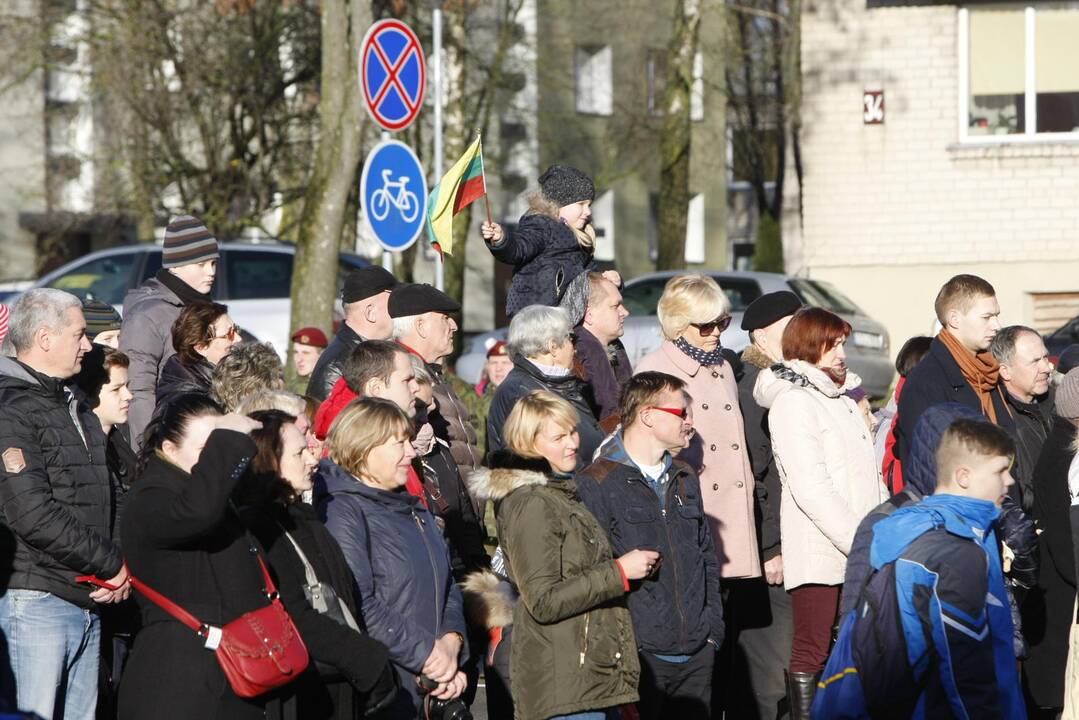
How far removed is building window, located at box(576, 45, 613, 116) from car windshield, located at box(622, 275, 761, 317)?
20564 mm

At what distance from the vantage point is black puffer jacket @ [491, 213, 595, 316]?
7.41 m

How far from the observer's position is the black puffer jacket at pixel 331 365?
6949 millimetres

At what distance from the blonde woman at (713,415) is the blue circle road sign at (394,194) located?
11.8 ft

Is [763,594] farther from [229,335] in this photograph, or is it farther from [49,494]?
[49,494]

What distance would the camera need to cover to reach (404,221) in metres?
10.8

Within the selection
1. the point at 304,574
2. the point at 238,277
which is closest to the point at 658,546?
the point at 304,574

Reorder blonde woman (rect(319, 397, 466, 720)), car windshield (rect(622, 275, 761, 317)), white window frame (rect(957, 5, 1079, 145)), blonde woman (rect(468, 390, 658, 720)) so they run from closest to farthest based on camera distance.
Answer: blonde woman (rect(319, 397, 466, 720)) → blonde woman (rect(468, 390, 658, 720)) → car windshield (rect(622, 275, 761, 317)) → white window frame (rect(957, 5, 1079, 145))

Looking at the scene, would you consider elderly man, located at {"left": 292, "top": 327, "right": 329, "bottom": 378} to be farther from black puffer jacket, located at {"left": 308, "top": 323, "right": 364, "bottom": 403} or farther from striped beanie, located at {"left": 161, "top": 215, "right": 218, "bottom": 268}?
black puffer jacket, located at {"left": 308, "top": 323, "right": 364, "bottom": 403}

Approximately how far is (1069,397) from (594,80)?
106ft

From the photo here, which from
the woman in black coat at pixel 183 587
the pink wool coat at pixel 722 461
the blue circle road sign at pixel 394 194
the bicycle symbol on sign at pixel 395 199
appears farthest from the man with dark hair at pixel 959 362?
the bicycle symbol on sign at pixel 395 199

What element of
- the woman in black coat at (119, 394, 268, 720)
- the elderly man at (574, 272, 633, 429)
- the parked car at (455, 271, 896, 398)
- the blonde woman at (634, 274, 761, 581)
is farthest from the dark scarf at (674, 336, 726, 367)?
the parked car at (455, 271, 896, 398)

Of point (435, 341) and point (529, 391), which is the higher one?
point (435, 341)

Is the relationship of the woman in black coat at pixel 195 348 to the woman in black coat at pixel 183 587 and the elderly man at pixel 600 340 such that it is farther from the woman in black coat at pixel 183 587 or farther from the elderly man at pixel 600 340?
the woman in black coat at pixel 183 587

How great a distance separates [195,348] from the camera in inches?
287
